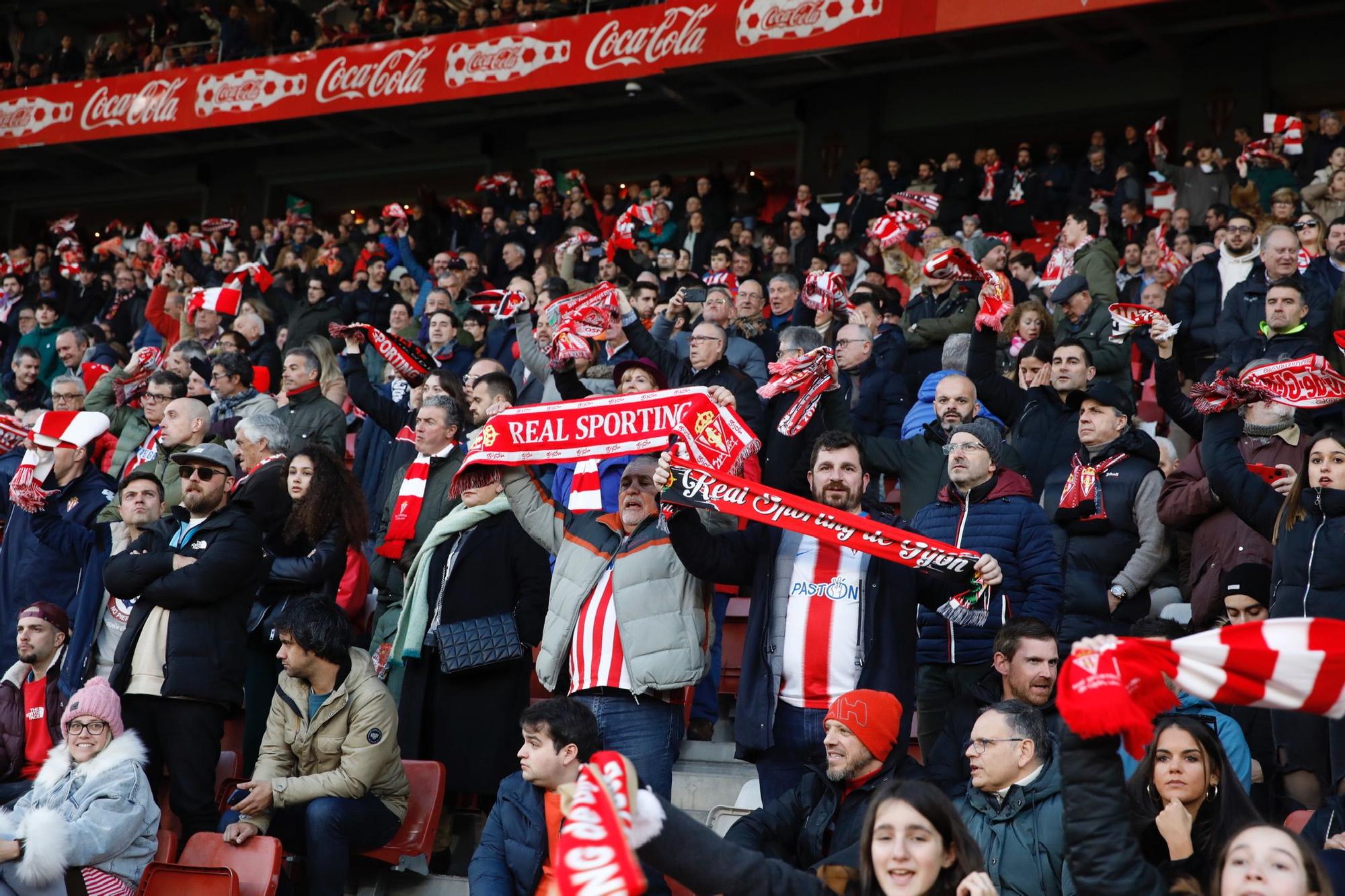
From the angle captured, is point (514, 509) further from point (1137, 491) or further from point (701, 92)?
point (701, 92)

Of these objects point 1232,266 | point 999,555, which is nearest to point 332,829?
point 999,555

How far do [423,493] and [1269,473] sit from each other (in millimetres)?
3385

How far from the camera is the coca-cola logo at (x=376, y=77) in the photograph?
1777cm

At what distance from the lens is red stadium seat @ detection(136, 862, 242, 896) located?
4.97 metres

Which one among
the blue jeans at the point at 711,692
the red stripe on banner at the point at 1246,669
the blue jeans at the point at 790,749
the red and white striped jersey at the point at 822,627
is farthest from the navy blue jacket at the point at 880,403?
the red stripe on banner at the point at 1246,669

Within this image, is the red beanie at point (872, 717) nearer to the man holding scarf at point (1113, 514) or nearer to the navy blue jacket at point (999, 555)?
the navy blue jacket at point (999, 555)

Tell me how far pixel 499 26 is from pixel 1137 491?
1307 centimetres

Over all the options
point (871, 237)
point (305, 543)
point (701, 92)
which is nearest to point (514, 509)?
point (305, 543)

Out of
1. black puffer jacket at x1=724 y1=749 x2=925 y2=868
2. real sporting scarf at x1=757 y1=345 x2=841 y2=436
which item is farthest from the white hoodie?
black puffer jacket at x1=724 y1=749 x2=925 y2=868

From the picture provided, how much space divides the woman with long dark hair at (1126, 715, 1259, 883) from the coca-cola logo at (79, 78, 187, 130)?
17.7 metres

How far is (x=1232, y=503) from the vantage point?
17.5 feet

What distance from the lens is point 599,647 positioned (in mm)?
5176

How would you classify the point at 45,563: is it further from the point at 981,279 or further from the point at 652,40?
the point at 652,40

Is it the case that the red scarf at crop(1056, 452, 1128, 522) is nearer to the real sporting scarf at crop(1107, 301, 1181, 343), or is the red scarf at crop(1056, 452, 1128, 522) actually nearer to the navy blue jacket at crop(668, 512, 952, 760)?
the real sporting scarf at crop(1107, 301, 1181, 343)
